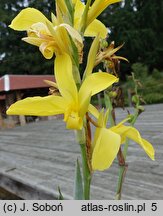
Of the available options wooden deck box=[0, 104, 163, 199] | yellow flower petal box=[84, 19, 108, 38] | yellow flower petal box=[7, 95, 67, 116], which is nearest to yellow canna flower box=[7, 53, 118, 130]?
yellow flower petal box=[7, 95, 67, 116]

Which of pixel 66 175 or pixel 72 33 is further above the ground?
pixel 72 33

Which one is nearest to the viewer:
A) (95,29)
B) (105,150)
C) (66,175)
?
(105,150)

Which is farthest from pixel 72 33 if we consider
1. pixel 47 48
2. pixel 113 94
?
pixel 113 94

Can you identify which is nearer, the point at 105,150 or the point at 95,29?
the point at 105,150

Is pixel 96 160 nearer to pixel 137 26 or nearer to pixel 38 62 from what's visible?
pixel 38 62

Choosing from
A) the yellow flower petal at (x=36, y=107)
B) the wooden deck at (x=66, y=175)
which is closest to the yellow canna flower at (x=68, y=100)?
the yellow flower petal at (x=36, y=107)

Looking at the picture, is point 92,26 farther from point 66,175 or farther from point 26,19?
point 66,175

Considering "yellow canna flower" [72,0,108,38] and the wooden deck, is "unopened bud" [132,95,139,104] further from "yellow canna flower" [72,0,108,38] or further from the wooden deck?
the wooden deck
